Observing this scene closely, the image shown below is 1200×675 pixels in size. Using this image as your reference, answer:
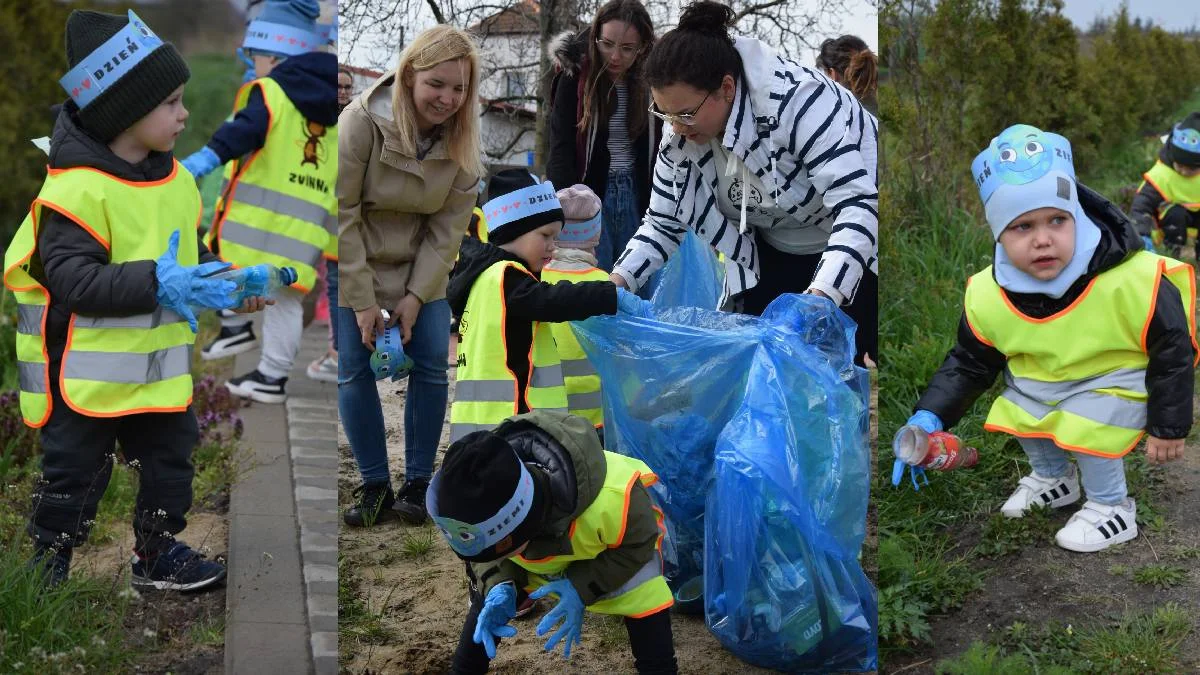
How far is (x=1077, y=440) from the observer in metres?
3.48

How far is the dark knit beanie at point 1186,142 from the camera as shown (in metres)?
4.54

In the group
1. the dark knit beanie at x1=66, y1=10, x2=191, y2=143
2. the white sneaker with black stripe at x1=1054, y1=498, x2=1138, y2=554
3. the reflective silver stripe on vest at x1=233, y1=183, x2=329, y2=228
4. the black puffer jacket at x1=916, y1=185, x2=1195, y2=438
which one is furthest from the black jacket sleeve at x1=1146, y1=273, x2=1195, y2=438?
the reflective silver stripe on vest at x1=233, y1=183, x2=329, y2=228

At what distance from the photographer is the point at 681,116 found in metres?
3.03

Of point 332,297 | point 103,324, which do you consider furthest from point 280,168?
point 103,324

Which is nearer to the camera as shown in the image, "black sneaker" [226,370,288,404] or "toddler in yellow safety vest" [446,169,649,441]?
"toddler in yellow safety vest" [446,169,649,441]

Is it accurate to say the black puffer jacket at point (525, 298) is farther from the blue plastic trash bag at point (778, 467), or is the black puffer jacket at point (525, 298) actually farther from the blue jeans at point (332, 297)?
the blue jeans at point (332, 297)

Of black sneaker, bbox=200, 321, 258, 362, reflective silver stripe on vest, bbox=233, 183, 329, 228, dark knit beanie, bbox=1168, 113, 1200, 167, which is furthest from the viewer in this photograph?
black sneaker, bbox=200, 321, 258, 362

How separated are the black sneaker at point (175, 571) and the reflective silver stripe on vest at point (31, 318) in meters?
0.78

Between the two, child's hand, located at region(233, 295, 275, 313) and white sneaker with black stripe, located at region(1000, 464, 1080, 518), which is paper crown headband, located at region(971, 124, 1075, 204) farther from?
child's hand, located at region(233, 295, 275, 313)

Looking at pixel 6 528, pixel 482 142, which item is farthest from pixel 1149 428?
pixel 6 528

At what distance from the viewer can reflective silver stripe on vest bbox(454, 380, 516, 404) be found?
3.04 m

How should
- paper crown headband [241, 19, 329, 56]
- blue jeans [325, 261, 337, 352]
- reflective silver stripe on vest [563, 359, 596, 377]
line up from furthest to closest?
paper crown headband [241, 19, 329, 56], blue jeans [325, 261, 337, 352], reflective silver stripe on vest [563, 359, 596, 377]

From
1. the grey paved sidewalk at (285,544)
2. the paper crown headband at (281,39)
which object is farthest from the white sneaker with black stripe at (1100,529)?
the paper crown headband at (281,39)

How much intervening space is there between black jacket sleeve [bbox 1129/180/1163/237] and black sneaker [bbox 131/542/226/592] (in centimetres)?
339
